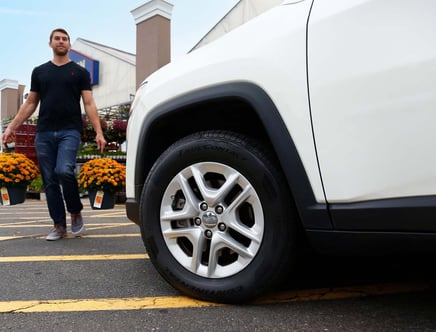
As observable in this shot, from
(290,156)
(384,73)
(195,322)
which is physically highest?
(384,73)

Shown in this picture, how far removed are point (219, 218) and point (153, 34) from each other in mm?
11574

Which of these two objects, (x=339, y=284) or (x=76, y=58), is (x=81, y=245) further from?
(x=76, y=58)

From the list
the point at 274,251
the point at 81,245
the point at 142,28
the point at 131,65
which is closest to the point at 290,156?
the point at 274,251

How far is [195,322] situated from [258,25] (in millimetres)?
1268

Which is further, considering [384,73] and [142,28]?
[142,28]

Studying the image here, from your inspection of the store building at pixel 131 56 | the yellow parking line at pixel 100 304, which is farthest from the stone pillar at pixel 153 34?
the yellow parking line at pixel 100 304

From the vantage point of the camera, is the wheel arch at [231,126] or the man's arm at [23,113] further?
the man's arm at [23,113]

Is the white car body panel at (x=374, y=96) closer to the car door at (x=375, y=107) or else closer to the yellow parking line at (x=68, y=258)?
the car door at (x=375, y=107)

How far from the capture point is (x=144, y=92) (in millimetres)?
2088

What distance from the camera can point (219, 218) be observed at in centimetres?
167

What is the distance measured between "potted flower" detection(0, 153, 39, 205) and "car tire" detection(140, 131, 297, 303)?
2.37m

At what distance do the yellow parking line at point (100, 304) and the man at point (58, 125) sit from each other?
1.46 meters

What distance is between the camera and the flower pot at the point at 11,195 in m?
3.64

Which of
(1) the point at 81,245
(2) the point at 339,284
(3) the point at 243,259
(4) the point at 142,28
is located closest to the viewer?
(3) the point at 243,259
